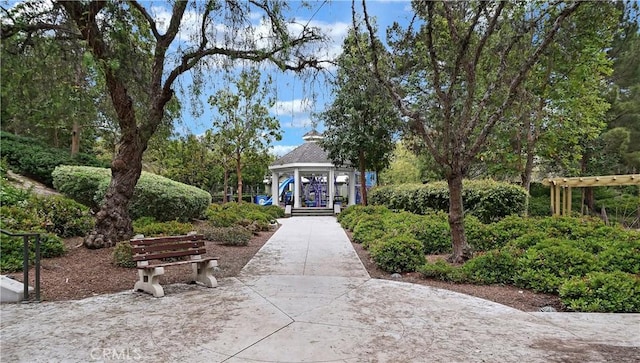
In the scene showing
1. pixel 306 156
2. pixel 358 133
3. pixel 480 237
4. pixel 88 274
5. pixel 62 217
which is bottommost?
pixel 88 274

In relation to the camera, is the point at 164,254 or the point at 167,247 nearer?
the point at 164,254

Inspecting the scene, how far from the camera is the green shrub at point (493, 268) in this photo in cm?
600

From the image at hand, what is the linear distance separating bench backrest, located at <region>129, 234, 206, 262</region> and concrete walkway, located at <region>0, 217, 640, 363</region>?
19.2 inches

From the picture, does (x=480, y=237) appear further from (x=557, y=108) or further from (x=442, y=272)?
(x=557, y=108)

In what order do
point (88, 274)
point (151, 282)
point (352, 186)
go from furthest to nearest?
point (352, 186) → point (88, 274) → point (151, 282)

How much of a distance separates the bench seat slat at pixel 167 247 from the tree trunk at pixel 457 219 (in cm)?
440

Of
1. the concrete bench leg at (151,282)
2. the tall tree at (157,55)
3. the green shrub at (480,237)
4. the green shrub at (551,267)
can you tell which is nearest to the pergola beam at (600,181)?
the green shrub at (480,237)

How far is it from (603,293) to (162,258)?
228 inches

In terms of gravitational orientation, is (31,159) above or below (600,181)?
above

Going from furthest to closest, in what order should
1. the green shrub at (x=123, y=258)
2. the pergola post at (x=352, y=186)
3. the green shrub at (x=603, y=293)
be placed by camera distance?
1. the pergola post at (x=352, y=186)
2. the green shrub at (x=123, y=258)
3. the green shrub at (x=603, y=293)

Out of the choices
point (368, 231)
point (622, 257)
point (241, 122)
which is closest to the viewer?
point (622, 257)

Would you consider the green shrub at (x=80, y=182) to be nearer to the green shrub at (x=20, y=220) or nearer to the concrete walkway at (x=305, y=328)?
the green shrub at (x=20, y=220)

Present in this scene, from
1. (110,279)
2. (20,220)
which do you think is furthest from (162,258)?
(20,220)

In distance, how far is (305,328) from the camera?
3.94m
